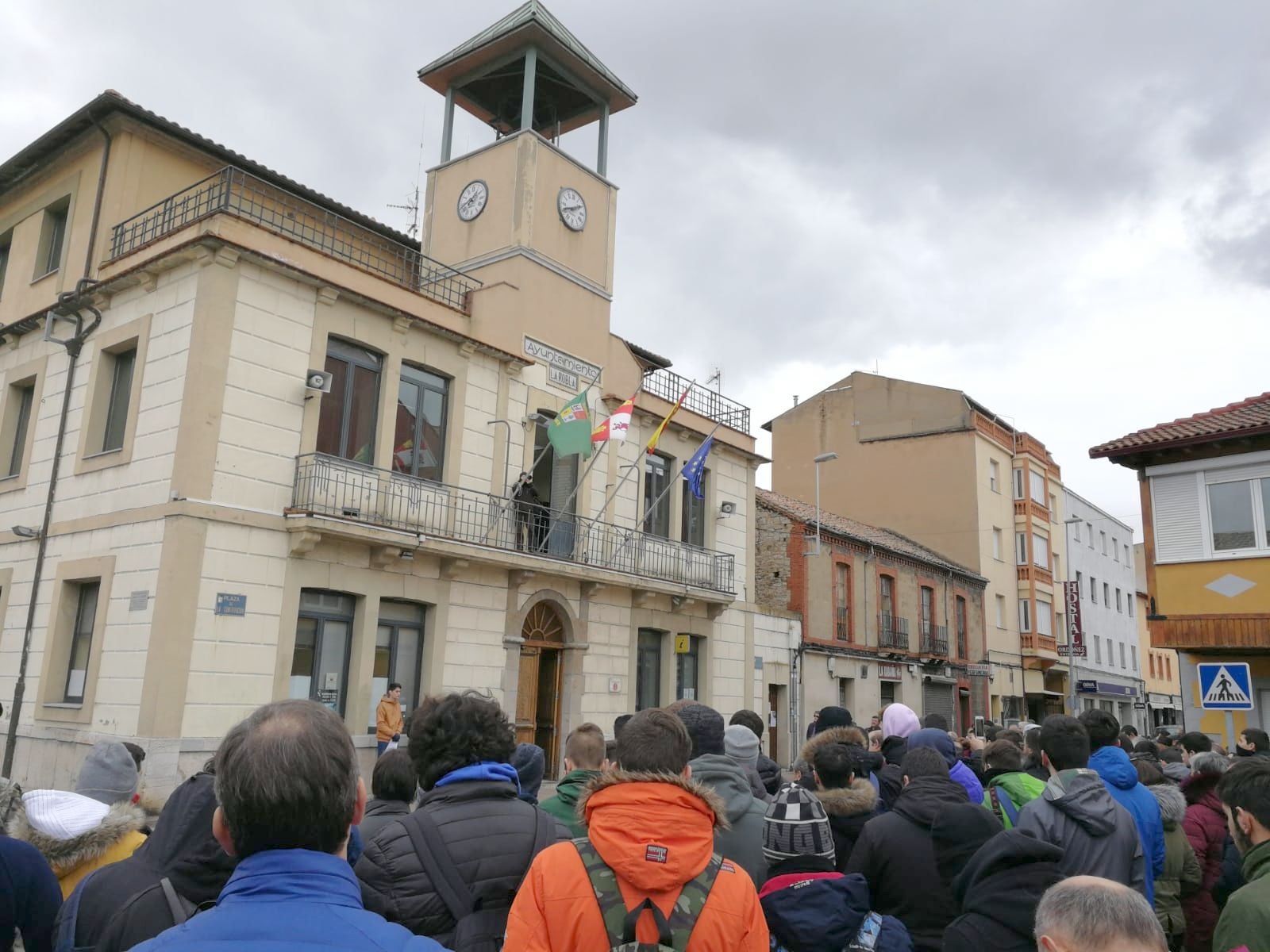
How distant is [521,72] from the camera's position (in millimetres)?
20844

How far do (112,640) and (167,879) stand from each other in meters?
12.4

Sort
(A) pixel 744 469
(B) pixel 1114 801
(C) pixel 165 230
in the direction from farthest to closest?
(A) pixel 744 469 < (C) pixel 165 230 < (B) pixel 1114 801

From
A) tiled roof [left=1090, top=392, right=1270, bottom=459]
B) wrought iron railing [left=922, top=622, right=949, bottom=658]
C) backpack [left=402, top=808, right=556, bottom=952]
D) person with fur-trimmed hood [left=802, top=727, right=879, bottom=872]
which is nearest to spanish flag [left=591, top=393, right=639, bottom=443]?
tiled roof [left=1090, top=392, right=1270, bottom=459]

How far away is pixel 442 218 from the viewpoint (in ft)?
68.0

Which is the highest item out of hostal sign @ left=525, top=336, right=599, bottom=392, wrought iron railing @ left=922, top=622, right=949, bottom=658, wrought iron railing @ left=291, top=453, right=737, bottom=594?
hostal sign @ left=525, top=336, right=599, bottom=392

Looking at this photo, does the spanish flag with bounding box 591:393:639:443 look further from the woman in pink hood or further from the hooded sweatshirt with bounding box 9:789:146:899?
the hooded sweatshirt with bounding box 9:789:146:899

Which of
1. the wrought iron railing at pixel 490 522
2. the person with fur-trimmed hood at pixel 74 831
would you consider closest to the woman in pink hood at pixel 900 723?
the person with fur-trimmed hood at pixel 74 831

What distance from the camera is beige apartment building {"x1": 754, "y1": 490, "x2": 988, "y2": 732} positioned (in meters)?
27.5

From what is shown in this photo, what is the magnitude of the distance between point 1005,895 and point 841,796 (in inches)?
47.2

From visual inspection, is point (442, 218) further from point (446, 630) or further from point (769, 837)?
point (769, 837)

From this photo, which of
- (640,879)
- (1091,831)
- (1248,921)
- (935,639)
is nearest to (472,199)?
(1091,831)

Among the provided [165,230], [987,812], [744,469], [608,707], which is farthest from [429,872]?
[744,469]

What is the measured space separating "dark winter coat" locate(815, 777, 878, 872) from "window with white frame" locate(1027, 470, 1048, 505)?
130ft

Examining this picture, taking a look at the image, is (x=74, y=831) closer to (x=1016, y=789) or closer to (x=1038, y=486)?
(x=1016, y=789)
